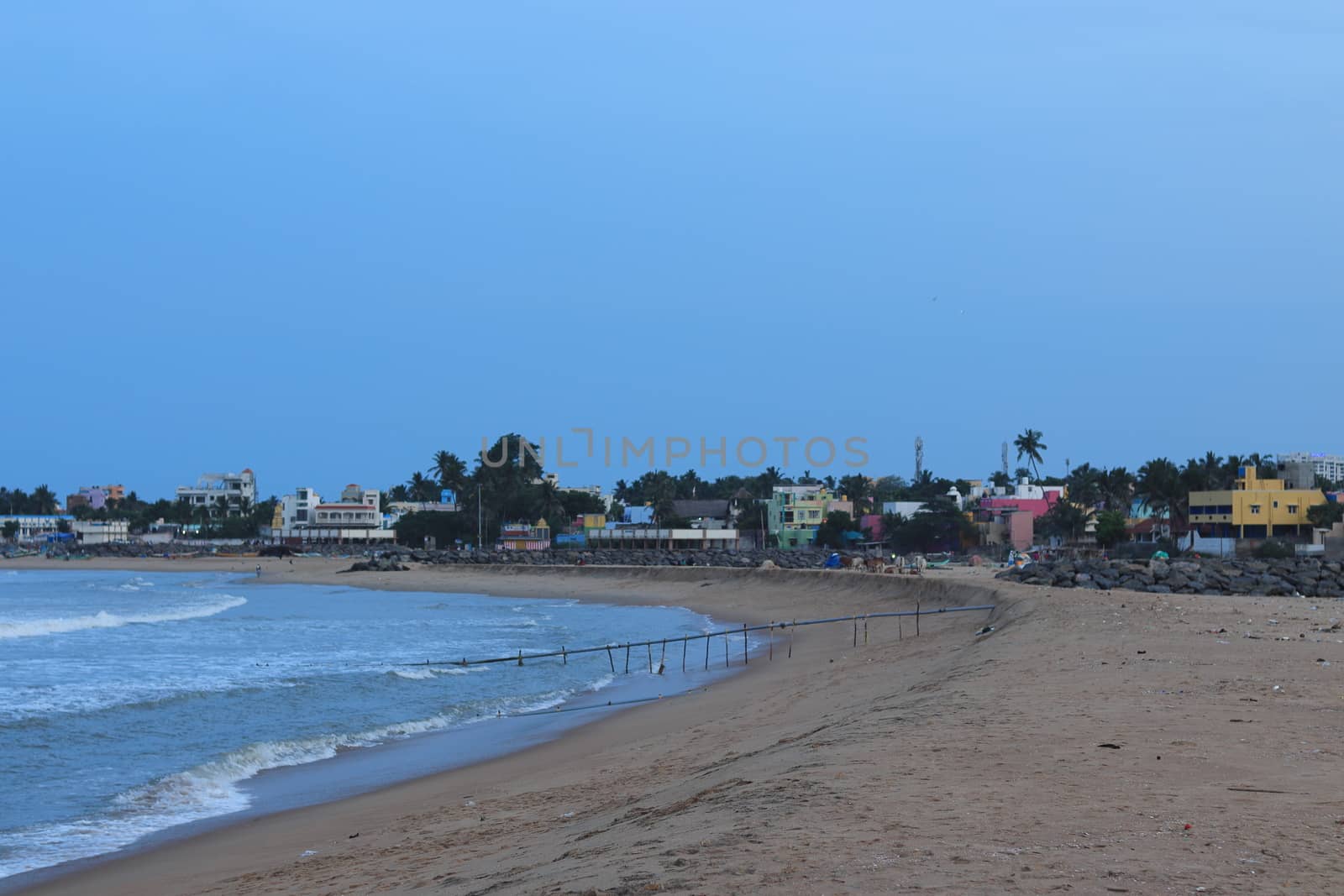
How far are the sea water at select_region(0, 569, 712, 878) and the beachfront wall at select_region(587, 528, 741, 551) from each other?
2434 inches

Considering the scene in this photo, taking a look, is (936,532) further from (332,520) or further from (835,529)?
(332,520)

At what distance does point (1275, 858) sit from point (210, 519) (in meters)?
181

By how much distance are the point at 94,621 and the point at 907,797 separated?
4225 cm

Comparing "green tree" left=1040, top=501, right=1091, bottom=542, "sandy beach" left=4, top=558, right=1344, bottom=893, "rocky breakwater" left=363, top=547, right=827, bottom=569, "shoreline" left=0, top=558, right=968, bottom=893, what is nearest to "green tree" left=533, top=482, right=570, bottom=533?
"rocky breakwater" left=363, top=547, right=827, bottom=569

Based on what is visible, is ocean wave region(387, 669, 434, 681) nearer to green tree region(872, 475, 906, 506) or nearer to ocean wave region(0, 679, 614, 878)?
ocean wave region(0, 679, 614, 878)

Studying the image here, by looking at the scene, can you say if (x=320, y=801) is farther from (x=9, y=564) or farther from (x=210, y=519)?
(x=210, y=519)

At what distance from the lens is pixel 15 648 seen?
32.4m

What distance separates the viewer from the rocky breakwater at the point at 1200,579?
35.7 meters

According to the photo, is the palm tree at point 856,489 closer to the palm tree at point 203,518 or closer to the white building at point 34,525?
the palm tree at point 203,518

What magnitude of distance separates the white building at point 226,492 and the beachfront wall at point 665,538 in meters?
85.2

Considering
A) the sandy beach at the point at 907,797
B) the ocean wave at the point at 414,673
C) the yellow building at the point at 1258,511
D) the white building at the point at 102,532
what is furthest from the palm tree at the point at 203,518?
the sandy beach at the point at 907,797

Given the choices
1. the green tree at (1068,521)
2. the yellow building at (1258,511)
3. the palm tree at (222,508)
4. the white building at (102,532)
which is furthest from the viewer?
the palm tree at (222,508)

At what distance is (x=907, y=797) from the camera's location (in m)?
7.21

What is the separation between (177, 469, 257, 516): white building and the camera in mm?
180113
